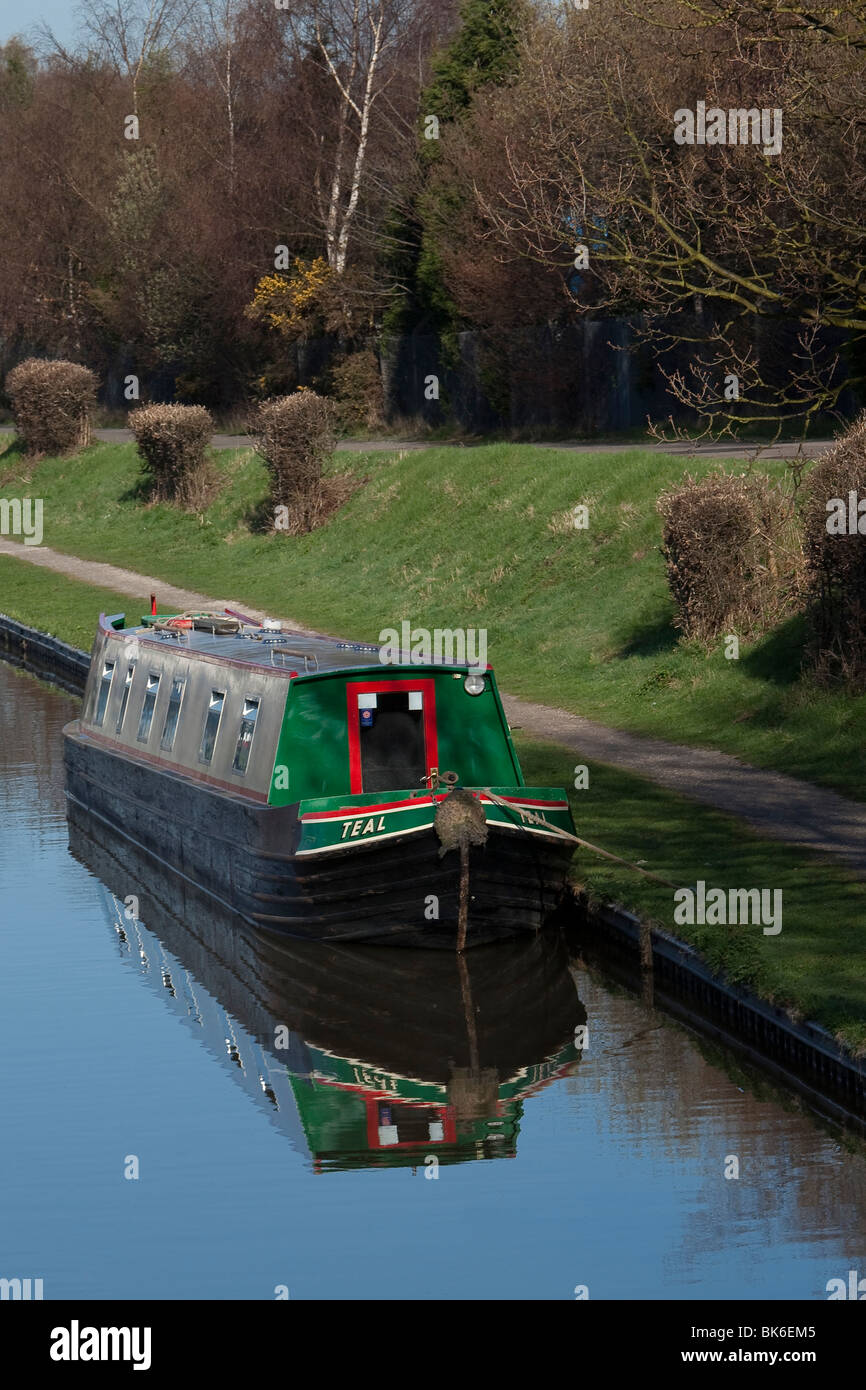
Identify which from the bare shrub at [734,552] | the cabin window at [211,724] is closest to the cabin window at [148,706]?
the cabin window at [211,724]

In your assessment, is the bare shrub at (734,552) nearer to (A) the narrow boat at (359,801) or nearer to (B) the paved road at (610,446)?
→ (B) the paved road at (610,446)

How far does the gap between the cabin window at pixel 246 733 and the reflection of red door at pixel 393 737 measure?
1.10 m

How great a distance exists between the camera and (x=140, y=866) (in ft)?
63.5

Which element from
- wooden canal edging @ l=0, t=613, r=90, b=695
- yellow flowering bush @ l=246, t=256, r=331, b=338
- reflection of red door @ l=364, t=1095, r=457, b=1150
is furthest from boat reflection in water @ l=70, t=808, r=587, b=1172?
yellow flowering bush @ l=246, t=256, r=331, b=338

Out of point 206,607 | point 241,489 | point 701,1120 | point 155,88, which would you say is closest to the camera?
point 701,1120

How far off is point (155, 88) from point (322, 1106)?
63.9m

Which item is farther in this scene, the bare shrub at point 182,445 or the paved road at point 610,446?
the bare shrub at point 182,445

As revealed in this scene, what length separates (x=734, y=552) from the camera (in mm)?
21969

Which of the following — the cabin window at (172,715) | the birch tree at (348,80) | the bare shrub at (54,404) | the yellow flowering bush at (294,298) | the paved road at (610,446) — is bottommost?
the cabin window at (172,715)

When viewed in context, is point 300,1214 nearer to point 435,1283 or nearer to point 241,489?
point 435,1283

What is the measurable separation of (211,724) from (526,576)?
11.7 m

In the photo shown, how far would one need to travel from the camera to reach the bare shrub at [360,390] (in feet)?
155
